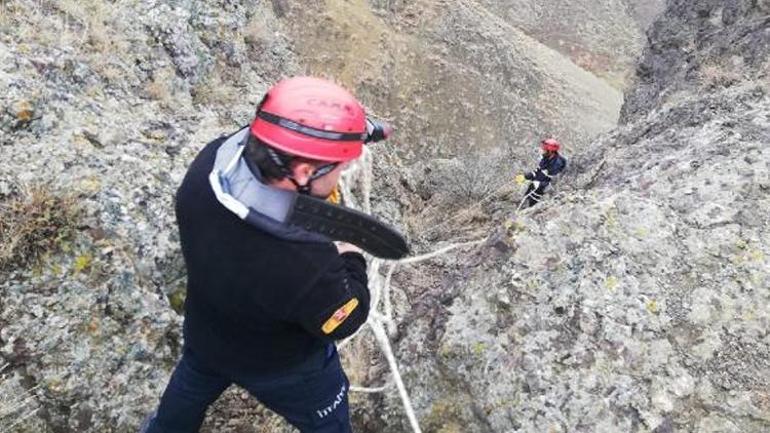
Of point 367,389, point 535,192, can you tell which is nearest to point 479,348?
point 367,389

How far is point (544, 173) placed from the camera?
33.7 feet

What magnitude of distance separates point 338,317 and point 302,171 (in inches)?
20.9

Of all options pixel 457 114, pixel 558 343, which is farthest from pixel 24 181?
pixel 457 114

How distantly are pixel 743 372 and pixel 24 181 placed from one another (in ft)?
12.9

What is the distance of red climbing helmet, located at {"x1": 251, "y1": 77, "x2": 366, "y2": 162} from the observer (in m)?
2.31

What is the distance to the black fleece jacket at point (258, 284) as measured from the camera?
2.34 meters

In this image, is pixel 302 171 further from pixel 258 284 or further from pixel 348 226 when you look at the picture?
pixel 258 284

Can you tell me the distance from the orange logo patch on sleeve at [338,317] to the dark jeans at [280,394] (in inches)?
16.9

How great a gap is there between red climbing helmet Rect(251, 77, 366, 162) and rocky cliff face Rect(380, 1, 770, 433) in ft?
5.60

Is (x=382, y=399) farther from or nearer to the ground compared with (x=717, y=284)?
nearer to the ground

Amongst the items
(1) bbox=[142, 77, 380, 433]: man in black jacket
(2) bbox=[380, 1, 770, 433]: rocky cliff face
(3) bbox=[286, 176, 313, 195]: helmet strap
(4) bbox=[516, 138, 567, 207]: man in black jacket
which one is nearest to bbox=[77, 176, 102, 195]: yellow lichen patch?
(1) bbox=[142, 77, 380, 433]: man in black jacket

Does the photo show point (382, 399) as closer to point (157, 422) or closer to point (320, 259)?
point (157, 422)

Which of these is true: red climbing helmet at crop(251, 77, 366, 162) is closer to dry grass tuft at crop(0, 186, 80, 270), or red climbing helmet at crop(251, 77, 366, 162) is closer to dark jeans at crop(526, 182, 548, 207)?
dry grass tuft at crop(0, 186, 80, 270)

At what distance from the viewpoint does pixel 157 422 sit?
3160mm
